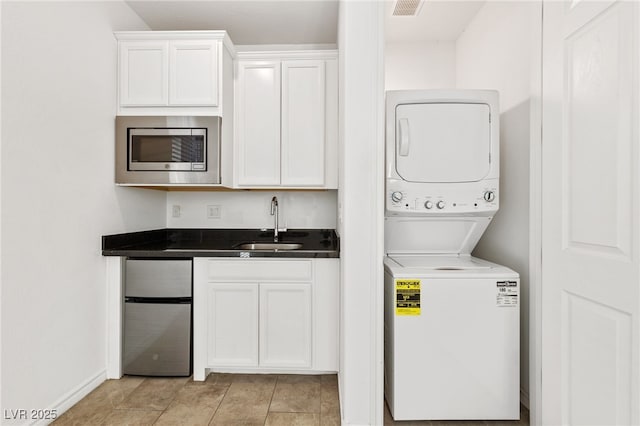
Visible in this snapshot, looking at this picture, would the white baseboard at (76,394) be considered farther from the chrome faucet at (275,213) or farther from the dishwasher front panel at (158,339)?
the chrome faucet at (275,213)

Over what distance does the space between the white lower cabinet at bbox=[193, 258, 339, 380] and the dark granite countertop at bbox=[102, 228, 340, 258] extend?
67mm

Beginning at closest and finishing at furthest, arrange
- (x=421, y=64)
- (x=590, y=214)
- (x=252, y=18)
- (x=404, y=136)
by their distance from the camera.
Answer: (x=590, y=214), (x=404, y=136), (x=252, y=18), (x=421, y=64)

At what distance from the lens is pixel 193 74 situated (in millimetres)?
2521

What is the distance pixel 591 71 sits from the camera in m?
1.44

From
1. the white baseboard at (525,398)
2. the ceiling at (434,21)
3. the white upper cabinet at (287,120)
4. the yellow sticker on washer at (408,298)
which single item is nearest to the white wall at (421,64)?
the ceiling at (434,21)

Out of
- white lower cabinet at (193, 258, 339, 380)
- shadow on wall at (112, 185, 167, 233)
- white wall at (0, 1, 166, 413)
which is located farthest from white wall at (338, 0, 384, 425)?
shadow on wall at (112, 185, 167, 233)

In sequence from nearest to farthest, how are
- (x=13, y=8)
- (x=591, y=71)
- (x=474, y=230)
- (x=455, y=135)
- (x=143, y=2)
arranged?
(x=591, y=71) → (x=13, y=8) → (x=455, y=135) → (x=474, y=230) → (x=143, y=2)

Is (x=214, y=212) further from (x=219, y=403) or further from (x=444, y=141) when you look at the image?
(x=444, y=141)

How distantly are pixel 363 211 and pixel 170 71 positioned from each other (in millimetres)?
1677

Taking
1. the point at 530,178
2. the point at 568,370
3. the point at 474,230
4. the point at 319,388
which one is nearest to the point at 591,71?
the point at 530,178

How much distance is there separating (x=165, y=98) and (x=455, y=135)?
1.85m

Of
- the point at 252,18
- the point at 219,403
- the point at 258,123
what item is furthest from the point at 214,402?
the point at 252,18

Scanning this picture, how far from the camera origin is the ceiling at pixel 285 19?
99.3 inches

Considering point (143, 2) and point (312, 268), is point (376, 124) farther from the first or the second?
point (143, 2)
